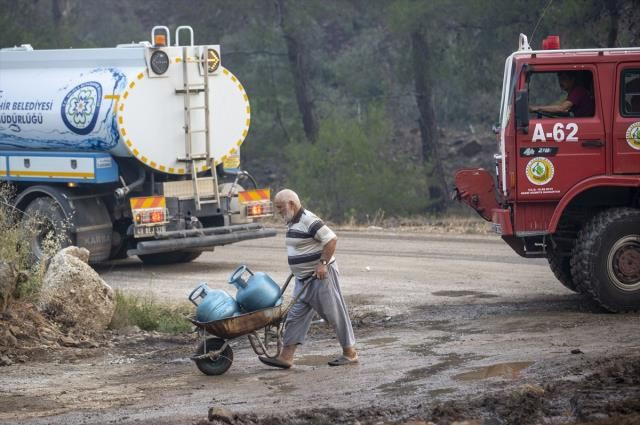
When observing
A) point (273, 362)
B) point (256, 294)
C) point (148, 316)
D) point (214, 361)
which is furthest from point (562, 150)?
point (148, 316)

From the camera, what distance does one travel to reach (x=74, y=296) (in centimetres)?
1173

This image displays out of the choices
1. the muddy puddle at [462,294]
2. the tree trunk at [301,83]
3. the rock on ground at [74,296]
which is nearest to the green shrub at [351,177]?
the tree trunk at [301,83]

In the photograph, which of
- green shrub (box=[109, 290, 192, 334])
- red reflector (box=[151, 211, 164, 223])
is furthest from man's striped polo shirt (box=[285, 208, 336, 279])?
red reflector (box=[151, 211, 164, 223])

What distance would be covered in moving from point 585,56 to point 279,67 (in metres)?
20.8

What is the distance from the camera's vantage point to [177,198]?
625 inches

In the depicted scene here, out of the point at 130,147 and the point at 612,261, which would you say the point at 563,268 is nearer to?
the point at 612,261

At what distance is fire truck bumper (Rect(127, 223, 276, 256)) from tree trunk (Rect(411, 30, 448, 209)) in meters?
12.5

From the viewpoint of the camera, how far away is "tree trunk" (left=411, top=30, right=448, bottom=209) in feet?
93.1

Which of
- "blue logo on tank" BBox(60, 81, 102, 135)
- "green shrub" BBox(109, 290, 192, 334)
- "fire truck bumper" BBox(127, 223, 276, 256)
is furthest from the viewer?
"blue logo on tank" BBox(60, 81, 102, 135)

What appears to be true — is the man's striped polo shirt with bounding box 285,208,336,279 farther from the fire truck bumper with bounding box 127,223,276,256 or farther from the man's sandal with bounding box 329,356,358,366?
the fire truck bumper with bounding box 127,223,276,256

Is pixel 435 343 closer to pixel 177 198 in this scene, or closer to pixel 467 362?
pixel 467 362

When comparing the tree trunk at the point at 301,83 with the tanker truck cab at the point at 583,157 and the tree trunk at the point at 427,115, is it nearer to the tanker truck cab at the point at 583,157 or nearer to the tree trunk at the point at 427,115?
the tree trunk at the point at 427,115

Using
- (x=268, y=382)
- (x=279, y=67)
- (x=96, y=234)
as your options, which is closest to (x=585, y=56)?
(x=268, y=382)

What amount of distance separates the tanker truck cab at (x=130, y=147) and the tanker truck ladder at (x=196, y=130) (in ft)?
0.05
